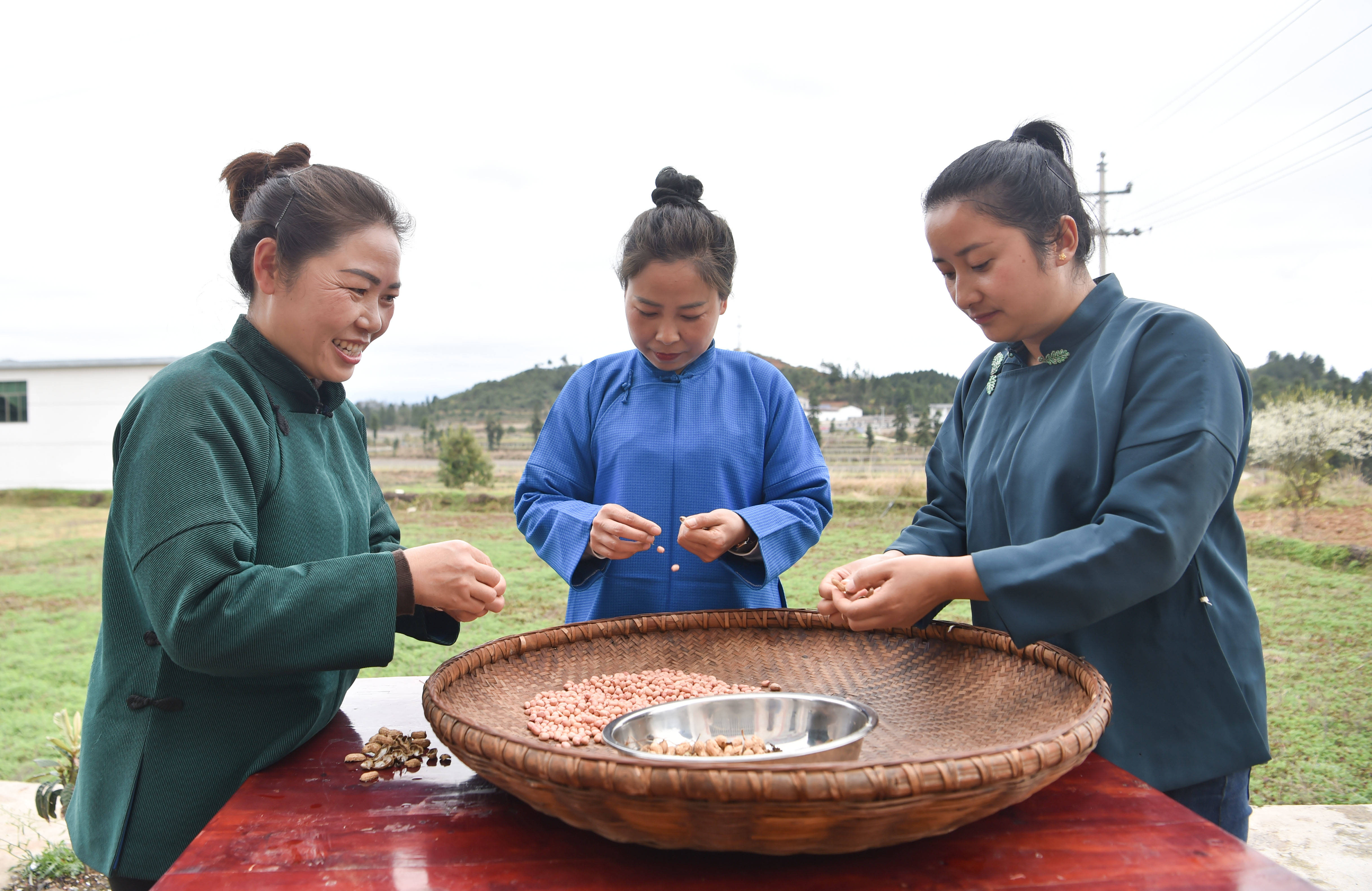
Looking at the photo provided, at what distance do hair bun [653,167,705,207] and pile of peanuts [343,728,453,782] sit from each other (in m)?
1.44

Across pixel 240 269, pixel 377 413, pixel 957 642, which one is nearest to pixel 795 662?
pixel 957 642

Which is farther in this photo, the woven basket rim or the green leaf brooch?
the green leaf brooch

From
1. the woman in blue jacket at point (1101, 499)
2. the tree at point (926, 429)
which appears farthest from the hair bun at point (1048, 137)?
the tree at point (926, 429)

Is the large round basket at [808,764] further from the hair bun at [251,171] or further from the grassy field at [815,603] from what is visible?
the grassy field at [815,603]

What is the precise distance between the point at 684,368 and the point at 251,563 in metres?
1.26

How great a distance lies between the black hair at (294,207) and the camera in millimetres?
1505

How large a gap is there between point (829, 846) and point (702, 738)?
0.48 metres

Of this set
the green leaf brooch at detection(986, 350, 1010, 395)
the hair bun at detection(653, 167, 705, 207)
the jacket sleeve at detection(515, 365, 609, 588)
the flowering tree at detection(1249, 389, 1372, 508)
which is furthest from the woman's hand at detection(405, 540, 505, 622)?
the flowering tree at detection(1249, 389, 1372, 508)

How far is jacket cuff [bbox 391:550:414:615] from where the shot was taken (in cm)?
128

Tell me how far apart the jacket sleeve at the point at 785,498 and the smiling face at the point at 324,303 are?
927 mm

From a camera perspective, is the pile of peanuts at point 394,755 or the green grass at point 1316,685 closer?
the pile of peanuts at point 394,755

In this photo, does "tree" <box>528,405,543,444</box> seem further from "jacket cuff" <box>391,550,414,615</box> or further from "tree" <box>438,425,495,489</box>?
"jacket cuff" <box>391,550,414,615</box>

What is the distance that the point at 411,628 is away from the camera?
1585 millimetres

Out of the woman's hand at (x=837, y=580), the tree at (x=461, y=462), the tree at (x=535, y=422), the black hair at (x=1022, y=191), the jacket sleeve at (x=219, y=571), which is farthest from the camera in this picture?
the tree at (x=535, y=422)
